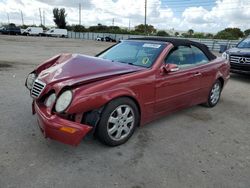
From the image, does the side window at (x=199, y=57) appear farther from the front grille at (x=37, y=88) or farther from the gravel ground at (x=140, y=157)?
the front grille at (x=37, y=88)

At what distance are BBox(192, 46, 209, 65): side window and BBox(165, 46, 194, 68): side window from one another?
138 mm

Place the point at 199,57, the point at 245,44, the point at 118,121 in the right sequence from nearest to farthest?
the point at 118,121 < the point at 199,57 < the point at 245,44

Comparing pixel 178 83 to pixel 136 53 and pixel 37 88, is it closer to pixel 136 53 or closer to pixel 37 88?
pixel 136 53

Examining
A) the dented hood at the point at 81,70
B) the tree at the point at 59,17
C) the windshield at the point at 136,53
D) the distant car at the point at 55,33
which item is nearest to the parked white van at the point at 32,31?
the distant car at the point at 55,33

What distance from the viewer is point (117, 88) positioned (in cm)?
332

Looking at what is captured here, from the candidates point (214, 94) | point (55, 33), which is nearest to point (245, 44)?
point (214, 94)

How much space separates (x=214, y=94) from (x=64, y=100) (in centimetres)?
362

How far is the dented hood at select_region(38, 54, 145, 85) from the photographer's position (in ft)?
10.8

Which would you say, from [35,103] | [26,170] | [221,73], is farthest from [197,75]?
[26,170]

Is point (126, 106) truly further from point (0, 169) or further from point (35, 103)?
point (0, 169)

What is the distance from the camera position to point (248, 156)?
3455mm

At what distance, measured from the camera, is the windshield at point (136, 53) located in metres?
4.05

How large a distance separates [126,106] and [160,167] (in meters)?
0.91

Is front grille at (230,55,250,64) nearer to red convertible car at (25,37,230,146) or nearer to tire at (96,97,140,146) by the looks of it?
red convertible car at (25,37,230,146)
